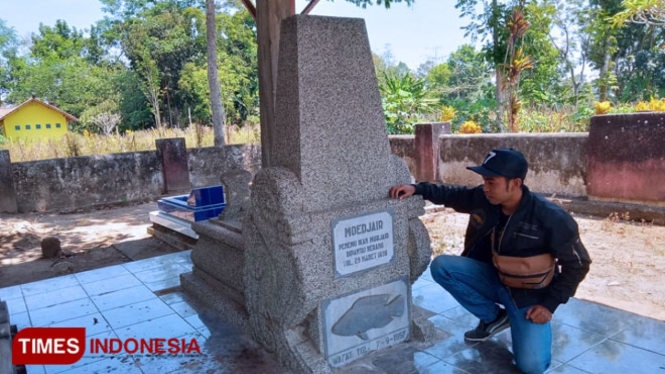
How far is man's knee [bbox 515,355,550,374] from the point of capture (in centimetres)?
256

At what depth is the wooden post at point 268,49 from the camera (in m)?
5.12

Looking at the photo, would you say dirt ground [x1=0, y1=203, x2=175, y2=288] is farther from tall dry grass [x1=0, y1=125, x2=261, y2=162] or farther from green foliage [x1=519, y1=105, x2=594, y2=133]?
green foliage [x1=519, y1=105, x2=594, y2=133]

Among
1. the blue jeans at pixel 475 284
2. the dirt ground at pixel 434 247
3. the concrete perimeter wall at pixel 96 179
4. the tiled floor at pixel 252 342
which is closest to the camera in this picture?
the tiled floor at pixel 252 342

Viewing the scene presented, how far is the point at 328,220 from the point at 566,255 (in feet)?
4.05

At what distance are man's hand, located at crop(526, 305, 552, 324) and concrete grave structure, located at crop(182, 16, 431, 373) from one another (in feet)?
2.50

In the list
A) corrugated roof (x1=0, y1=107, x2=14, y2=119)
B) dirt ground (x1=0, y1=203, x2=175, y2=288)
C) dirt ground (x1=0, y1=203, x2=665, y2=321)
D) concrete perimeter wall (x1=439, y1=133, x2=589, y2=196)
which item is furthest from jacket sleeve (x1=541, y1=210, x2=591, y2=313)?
corrugated roof (x1=0, y1=107, x2=14, y2=119)

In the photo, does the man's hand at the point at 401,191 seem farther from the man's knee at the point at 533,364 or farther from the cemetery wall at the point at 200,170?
the cemetery wall at the point at 200,170

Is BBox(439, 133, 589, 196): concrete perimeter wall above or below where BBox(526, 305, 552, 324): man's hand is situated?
above

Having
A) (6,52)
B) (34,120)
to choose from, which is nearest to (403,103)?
(34,120)

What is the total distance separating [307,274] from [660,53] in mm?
27010

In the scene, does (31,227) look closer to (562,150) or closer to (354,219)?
(354,219)

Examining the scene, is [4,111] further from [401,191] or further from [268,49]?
[401,191]

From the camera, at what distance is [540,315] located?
99.1 inches

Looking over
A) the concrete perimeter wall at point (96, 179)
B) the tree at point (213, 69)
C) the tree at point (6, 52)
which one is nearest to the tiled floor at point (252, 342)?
the concrete perimeter wall at point (96, 179)
